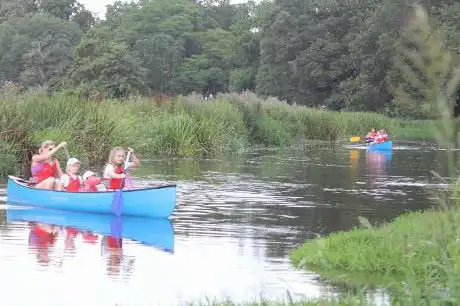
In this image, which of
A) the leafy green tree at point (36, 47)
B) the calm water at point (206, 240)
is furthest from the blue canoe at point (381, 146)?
the leafy green tree at point (36, 47)

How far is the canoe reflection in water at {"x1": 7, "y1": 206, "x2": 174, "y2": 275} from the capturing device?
9852mm

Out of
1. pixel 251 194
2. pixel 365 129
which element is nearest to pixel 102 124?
pixel 251 194

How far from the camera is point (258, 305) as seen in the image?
6.19 m

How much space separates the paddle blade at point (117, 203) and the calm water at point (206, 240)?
27 centimetres

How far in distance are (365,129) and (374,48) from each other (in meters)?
23.6

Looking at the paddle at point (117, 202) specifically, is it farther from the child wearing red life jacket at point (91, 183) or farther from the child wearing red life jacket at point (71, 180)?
the child wearing red life jacket at point (71, 180)

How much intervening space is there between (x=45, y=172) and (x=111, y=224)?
103 inches

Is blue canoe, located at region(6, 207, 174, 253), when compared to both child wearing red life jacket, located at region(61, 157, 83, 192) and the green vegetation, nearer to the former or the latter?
child wearing red life jacket, located at region(61, 157, 83, 192)

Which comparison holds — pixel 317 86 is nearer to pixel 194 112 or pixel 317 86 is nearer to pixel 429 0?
pixel 429 0

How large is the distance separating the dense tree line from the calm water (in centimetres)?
3642

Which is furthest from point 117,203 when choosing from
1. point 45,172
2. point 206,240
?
point 206,240

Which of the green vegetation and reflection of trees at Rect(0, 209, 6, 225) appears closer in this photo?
the green vegetation

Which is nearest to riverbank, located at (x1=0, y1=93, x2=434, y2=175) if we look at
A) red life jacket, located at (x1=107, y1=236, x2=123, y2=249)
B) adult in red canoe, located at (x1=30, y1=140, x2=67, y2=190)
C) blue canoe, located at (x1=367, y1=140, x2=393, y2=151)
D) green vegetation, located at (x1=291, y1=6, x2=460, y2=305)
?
blue canoe, located at (x1=367, y1=140, x2=393, y2=151)

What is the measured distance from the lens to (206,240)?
443 inches
